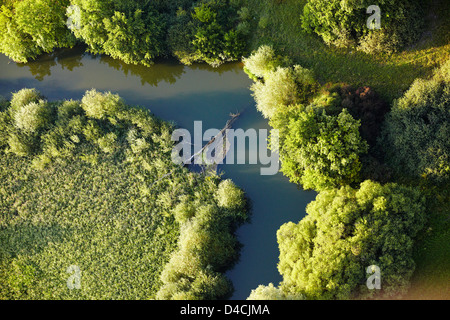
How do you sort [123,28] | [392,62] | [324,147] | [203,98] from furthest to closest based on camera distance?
[203,98] → [123,28] → [392,62] → [324,147]

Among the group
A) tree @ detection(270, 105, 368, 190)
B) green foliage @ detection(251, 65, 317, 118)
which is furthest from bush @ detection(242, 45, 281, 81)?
tree @ detection(270, 105, 368, 190)

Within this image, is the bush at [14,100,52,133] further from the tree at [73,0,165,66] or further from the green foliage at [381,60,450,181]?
the green foliage at [381,60,450,181]

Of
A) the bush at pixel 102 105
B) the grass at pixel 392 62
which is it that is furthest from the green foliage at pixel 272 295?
the bush at pixel 102 105

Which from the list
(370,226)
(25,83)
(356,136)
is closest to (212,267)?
(370,226)

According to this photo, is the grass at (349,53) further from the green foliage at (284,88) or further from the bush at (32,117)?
the bush at (32,117)

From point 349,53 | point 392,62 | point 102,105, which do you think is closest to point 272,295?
point 349,53

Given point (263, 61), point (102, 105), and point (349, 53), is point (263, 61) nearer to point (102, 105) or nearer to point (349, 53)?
point (349, 53)

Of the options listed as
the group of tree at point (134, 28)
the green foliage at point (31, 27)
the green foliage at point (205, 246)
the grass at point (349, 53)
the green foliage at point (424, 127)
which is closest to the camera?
the green foliage at point (424, 127)
